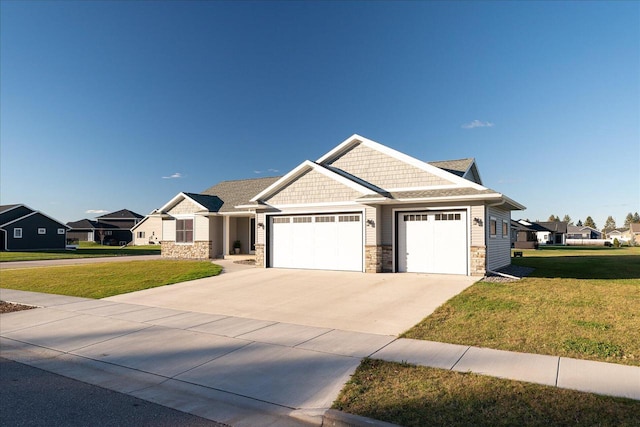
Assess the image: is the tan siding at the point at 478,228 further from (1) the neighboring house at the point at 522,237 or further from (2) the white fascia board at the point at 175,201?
(1) the neighboring house at the point at 522,237

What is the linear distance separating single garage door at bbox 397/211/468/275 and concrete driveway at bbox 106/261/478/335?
690 millimetres

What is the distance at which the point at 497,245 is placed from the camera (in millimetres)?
17422

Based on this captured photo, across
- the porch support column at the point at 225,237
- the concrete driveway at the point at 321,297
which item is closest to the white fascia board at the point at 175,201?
the porch support column at the point at 225,237

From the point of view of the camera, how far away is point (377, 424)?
4.04m

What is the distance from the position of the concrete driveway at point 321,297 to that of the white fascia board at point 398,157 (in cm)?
375

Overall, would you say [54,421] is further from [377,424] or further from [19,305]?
[19,305]

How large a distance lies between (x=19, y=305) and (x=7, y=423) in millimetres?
8597

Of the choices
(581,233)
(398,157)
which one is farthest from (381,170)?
(581,233)

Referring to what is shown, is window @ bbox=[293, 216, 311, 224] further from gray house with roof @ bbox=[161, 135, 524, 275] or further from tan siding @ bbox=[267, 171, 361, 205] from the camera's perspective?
tan siding @ bbox=[267, 171, 361, 205]

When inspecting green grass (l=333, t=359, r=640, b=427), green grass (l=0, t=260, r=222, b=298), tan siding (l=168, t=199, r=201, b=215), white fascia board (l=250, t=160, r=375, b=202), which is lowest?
green grass (l=0, t=260, r=222, b=298)

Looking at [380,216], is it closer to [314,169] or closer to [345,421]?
[314,169]

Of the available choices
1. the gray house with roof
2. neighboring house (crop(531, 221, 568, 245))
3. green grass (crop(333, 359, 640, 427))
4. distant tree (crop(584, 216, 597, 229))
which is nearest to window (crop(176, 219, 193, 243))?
the gray house with roof

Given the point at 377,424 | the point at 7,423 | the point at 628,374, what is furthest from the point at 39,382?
the point at 628,374

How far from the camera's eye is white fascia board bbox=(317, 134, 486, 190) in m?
15.7
